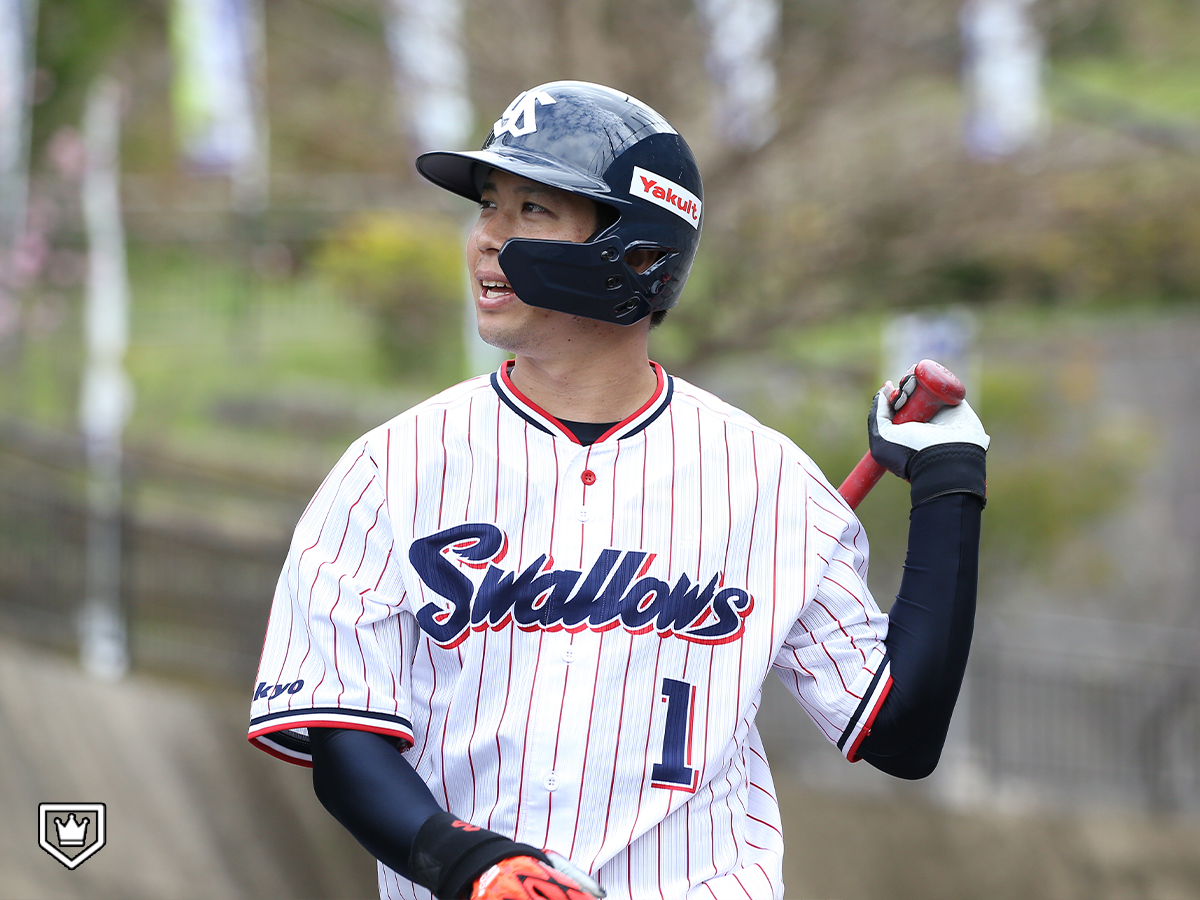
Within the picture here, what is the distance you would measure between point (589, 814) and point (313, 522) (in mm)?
604

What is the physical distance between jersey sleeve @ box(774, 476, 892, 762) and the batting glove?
12 centimetres

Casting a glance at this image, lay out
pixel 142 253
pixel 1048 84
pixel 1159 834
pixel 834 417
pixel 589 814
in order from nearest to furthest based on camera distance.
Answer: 1. pixel 589 814
2. pixel 1159 834
3. pixel 834 417
4. pixel 1048 84
5. pixel 142 253

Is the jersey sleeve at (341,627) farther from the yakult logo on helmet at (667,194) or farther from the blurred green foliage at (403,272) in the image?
the blurred green foliage at (403,272)

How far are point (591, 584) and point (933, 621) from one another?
0.55 metres

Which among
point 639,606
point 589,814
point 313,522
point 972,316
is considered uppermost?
point 972,316

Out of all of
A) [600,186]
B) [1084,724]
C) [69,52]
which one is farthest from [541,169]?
[69,52]

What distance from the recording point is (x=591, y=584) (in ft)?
6.14

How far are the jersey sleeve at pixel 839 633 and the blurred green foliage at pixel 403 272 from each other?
808 centimetres

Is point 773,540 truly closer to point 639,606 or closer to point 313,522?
point 639,606

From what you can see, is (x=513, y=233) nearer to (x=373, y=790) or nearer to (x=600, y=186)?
(x=600, y=186)

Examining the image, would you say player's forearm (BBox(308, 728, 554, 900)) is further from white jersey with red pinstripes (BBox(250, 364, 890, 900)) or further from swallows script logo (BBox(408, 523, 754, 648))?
swallows script logo (BBox(408, 523, 754, 648))

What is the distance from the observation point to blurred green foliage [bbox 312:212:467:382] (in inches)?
404

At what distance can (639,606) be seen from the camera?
188cm

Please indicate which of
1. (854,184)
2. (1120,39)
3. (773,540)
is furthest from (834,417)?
(773,540)
